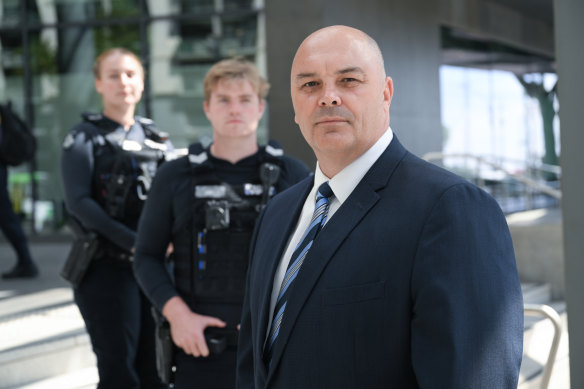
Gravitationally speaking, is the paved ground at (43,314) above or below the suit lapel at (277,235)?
below

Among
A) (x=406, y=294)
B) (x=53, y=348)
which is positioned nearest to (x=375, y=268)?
(x=406, y=294)

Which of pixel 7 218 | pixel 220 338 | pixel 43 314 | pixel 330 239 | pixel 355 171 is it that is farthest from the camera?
pixel 7 218

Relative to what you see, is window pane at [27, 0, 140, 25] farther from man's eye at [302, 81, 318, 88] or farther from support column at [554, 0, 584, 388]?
man's eye at [302, 81, 318, 88]

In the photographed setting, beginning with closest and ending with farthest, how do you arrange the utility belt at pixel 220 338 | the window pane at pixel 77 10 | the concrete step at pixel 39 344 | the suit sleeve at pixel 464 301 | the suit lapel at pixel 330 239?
the suit sleeve at pixel 464 301, the suit lapel at pixel 330 239, the utility belt at pixel 220 338, the concrete step at pixel 39 344, the window pane at pixel 77 10

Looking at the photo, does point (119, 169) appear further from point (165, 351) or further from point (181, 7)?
point (181, 7)

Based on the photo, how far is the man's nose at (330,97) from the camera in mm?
1549

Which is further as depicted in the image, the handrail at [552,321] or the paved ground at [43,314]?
the paved ground at [43,314]

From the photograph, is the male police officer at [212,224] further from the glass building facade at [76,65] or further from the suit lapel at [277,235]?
the glass building facade at [76,65]

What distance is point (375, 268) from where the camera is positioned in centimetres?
140

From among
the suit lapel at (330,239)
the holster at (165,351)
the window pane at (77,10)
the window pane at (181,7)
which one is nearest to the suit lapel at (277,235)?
the suit lapel at (330,239)

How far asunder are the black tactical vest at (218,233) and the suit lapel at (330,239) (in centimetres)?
125

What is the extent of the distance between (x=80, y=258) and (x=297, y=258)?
6.95 ft

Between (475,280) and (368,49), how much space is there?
558mm

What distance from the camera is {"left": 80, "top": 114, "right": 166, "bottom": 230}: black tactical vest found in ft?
11.6
